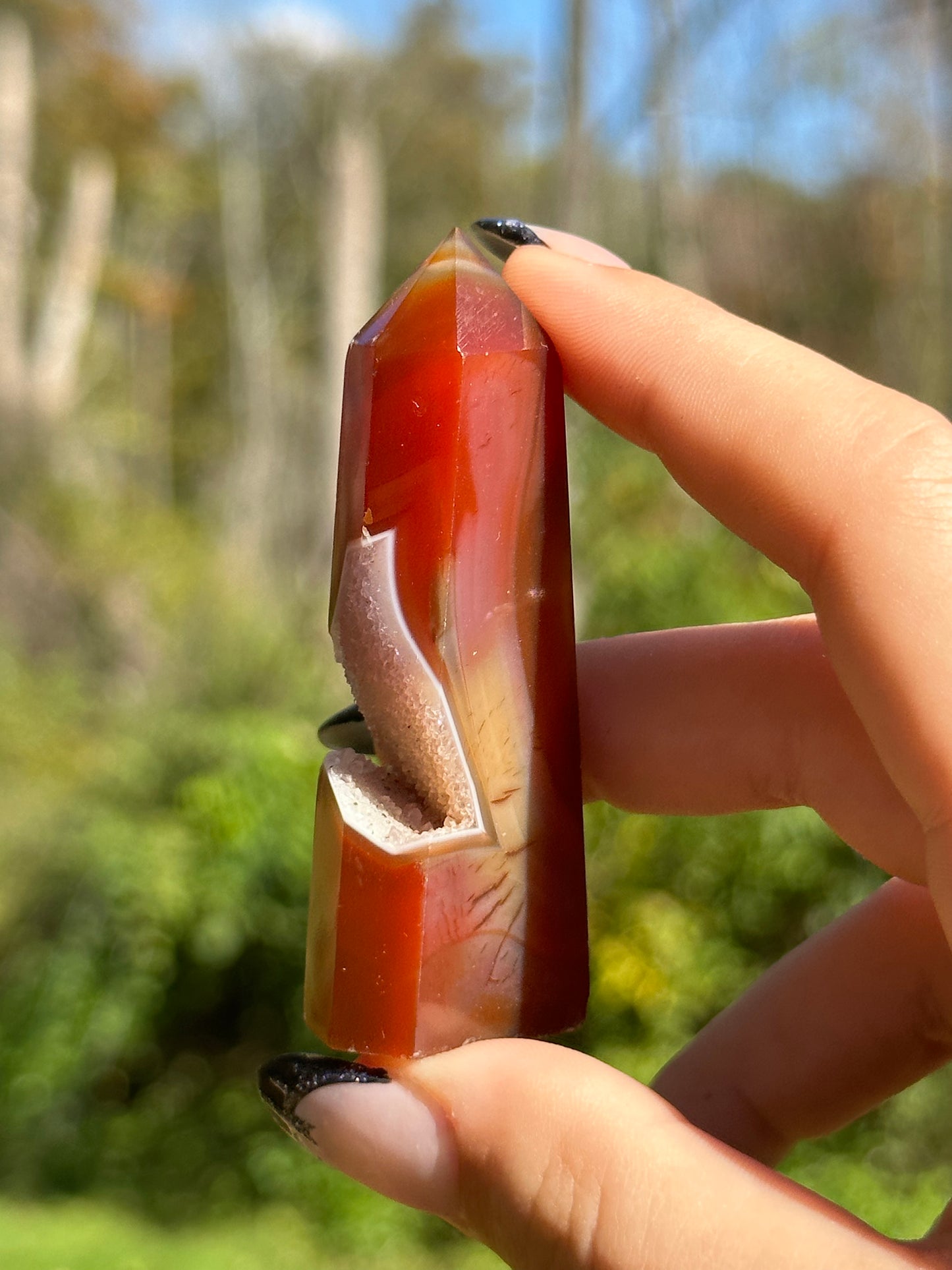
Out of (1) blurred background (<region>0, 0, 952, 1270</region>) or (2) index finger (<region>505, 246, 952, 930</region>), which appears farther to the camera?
(1) blurred background (<region>0, 0, 952, 1270</region>)

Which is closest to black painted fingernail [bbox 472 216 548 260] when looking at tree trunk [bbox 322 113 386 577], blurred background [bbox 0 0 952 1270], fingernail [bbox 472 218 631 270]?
fingernail [bbox 472 218 631 270]

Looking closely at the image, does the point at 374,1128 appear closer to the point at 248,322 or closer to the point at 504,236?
the point at 504,236

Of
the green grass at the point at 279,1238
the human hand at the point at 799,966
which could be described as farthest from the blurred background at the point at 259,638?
the human hand at the point at 799,966

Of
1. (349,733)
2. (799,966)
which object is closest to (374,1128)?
(349,733)

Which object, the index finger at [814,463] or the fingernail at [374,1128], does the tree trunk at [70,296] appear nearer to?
the index finger at [814,463]

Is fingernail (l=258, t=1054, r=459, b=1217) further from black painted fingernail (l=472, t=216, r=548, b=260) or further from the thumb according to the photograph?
black painted fingernail (l=472, t=216, r=548, b=260)

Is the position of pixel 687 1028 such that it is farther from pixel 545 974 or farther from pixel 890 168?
pixel 890 168
